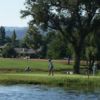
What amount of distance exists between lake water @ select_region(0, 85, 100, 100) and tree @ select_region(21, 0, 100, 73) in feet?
82.5

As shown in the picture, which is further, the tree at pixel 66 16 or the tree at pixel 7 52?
the tree at pixel 7 52

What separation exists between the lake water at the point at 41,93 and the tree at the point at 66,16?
82.5 feet

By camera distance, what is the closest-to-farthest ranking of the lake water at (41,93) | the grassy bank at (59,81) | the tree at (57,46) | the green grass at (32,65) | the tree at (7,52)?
the lake water at (41,93) < the grassy bank at (59,81) < the tree at (57,46) < the green grass at (32,65) < the tree at (7,52)

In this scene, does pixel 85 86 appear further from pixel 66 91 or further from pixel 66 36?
pixel 66 36

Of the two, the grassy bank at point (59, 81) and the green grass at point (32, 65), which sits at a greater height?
the green grass at point (32, 65)

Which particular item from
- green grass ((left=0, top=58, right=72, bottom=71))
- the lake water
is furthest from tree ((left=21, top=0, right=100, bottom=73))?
the lake water

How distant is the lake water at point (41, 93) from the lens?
4051 cm

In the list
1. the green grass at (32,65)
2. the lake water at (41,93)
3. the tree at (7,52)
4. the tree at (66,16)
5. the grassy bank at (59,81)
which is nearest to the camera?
the lake water at (41,93)

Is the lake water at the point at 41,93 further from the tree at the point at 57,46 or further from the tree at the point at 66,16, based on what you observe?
the tree at the point at 57,46

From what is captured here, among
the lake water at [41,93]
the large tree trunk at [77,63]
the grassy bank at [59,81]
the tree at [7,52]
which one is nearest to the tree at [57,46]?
the large tree trunk at [77,63]

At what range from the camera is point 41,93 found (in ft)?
146

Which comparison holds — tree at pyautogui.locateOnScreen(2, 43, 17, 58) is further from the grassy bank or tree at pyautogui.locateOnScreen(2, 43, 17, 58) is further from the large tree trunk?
the grassy bank

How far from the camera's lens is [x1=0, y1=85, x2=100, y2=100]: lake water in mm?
40506

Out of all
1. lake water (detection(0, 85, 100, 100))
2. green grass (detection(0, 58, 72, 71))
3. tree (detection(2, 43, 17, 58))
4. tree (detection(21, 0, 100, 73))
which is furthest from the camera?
tree (detection(2, 43, 17, 58))
